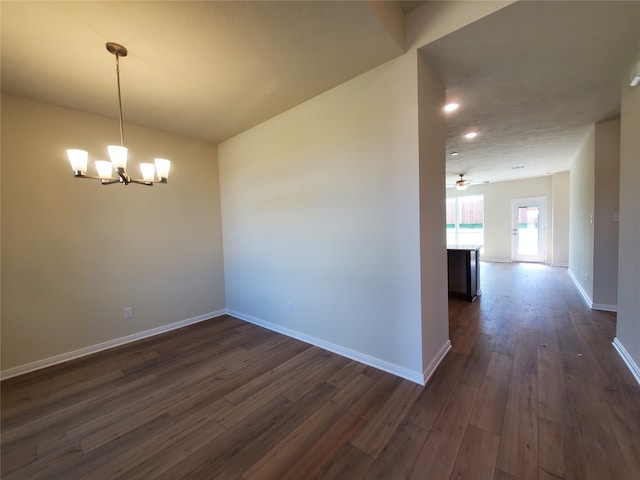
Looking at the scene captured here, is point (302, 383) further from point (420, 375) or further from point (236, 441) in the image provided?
point (420, 375)

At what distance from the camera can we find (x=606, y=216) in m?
3.58

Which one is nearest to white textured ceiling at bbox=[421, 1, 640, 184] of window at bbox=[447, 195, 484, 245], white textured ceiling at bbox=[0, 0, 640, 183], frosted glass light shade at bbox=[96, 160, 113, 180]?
white textured ceiling at bbox=[0, 0, 640, 183]

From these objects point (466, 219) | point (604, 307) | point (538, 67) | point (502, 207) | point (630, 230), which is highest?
point (538, 67)

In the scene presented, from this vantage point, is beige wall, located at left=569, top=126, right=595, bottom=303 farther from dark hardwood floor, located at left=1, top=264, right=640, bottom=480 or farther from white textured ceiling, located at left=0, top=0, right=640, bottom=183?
dark hardwood floor, located at left=1, top=264, right=640, bottom=480

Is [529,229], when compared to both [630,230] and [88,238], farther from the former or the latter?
[88,238]

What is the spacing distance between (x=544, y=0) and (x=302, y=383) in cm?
322

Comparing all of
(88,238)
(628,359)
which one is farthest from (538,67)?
(88,238)

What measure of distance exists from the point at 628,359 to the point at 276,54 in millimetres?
4012

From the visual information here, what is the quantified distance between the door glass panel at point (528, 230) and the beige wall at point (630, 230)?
6.47 metres

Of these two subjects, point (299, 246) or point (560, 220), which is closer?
point (299, 246)

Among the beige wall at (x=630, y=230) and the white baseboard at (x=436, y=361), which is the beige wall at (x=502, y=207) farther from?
the white baseboard at (x=436, y=361)

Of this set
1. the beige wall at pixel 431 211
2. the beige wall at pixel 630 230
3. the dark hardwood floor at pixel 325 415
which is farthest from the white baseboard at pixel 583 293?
the beige wall at pixel 431 211

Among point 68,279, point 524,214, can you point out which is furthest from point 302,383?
point 524,214

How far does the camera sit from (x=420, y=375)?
212 centimetres
